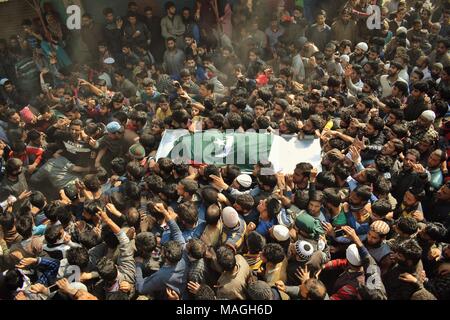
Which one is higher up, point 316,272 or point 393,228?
point 393,228

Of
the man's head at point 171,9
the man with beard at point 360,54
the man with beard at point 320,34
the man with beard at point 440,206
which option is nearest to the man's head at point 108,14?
the man's head at point 171,9

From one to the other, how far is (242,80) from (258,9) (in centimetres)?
303

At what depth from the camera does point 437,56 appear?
7.06 meters

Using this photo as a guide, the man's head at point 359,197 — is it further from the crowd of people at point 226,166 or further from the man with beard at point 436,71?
the man with beard at point 436,71

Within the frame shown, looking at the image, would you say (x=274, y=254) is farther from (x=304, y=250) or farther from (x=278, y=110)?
(x=278, y=110)

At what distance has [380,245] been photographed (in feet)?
12.1

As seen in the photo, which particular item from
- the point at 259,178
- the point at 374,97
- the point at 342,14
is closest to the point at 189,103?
Result: the point at 259,178

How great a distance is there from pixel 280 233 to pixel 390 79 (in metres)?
3.78

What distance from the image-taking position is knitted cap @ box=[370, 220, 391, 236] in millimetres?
3582

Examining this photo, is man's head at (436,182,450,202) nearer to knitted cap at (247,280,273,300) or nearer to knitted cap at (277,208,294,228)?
knitted cap at (277,208,294,228)

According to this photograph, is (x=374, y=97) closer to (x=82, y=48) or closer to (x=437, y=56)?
(x=437, y=56)

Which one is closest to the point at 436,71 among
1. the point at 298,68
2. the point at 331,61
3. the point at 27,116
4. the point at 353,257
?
the point at 331,61

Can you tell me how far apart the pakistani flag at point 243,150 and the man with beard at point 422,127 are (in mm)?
1238

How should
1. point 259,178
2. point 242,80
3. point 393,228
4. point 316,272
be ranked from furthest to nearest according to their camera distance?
point 242,80 → point 259,178 → point 393,228 → point 316,272
